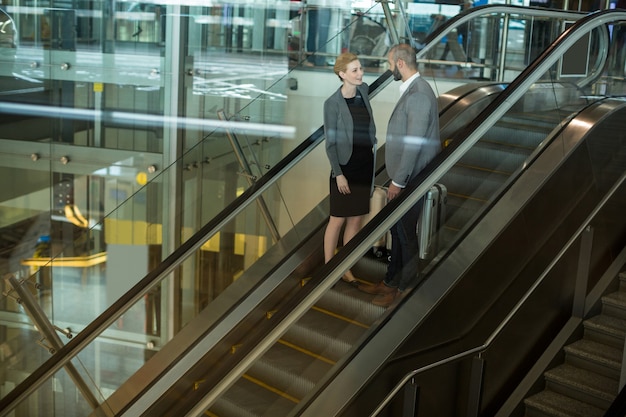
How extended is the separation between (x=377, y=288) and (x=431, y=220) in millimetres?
426

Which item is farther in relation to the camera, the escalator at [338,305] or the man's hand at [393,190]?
the man's hand at [393,190]

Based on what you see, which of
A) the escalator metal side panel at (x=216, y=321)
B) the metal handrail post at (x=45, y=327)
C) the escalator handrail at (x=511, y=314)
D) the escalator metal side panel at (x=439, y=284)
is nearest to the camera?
the escalator handrail at (x=511, y=314)

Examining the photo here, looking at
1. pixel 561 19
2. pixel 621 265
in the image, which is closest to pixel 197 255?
pixel 621 265

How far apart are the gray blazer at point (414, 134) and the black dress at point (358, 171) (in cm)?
23

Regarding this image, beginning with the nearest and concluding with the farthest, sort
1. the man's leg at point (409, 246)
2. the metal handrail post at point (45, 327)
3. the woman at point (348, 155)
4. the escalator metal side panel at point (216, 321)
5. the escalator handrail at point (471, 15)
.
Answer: the man's leg at point (409, 246), the metal handrail post at point (45, 327), the escalator metal side panel at point (216, 321), the woman at point (348, 155), the escalator handrail at point (471, 15)

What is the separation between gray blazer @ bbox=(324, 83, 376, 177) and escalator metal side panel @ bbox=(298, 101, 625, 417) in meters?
0.79

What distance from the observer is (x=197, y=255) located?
4.77 metres

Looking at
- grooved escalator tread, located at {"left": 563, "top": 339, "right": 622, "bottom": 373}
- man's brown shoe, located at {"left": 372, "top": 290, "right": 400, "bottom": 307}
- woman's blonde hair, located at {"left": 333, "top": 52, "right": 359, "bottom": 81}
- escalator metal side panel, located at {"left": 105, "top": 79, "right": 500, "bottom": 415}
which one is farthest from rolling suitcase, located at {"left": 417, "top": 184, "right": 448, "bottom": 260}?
grooved escalator tread, located at {"left": 563, "top": 339, "right": 622, "bottom": 373}

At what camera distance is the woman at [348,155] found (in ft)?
14.6

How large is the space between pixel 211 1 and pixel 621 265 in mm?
5919

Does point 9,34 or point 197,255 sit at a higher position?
point 9,34

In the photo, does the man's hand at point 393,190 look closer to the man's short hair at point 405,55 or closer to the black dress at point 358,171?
the black dress at point 358,171

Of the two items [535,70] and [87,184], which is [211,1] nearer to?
[87,184]

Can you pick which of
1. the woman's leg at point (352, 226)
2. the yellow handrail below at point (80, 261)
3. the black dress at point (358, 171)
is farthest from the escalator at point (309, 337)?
the yellow handrail below at point (80, 261)
